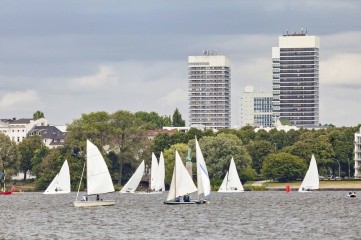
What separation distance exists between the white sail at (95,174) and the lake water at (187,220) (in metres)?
2.45

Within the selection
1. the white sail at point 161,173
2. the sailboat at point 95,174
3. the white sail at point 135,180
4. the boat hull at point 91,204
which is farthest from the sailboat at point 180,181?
the white sail at point 161,173

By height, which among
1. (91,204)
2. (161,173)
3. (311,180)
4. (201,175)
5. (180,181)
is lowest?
(91,204)

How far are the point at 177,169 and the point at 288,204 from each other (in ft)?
70.0

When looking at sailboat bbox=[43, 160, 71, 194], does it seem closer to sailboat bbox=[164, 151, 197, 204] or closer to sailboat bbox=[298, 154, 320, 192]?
sailboat bbox=[298, 154, 320, 192]

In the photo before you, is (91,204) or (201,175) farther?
(91,204)

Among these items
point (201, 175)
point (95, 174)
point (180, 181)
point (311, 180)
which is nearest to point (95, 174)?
point (95, 174)

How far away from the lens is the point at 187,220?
114938 mm

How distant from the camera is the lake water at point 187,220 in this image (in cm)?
→ 9738

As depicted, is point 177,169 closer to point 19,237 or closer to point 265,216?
point 265,216

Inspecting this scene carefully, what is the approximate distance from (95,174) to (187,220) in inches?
987

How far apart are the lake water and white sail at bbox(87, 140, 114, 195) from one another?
96.6 inches

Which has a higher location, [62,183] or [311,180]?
[311,180]

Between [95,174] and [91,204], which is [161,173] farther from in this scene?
[95,174]

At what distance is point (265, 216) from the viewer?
122125 mm
